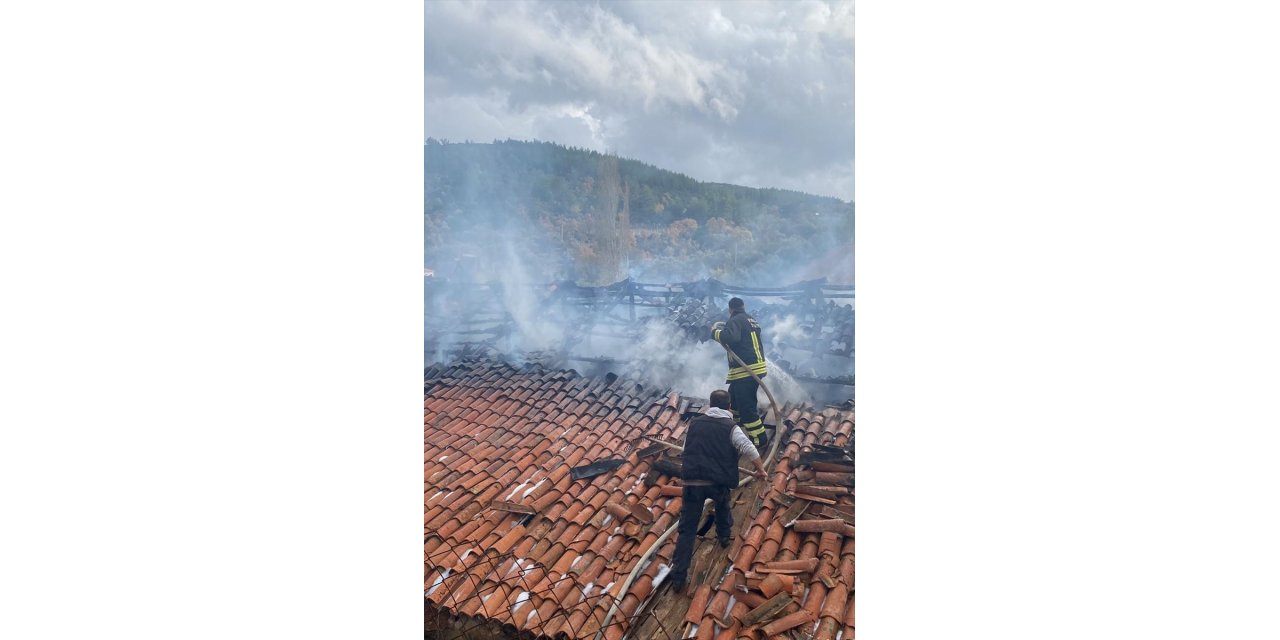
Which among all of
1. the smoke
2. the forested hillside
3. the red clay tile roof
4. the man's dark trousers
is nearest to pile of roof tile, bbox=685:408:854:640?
the red clay tile roof

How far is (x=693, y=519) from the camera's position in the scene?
3012 millimetres

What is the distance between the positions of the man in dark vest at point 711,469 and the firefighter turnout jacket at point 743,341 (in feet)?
0.56

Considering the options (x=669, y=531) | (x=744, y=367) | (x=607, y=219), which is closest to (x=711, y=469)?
(x=669, y=531)

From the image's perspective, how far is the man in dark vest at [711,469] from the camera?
118 inches

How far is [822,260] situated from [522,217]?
1.50 meters

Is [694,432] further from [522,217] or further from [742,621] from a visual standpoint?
[522,217]

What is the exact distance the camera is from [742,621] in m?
2.75

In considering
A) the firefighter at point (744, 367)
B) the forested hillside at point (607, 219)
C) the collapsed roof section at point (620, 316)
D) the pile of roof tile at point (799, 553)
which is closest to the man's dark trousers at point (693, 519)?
the pile of roof tile at point (799, 553)

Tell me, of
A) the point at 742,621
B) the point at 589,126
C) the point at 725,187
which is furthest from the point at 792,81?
the point at 742,621

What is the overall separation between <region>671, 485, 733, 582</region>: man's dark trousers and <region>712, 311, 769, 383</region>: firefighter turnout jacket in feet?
1.91

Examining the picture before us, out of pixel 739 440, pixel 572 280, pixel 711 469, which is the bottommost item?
pixel 711 469

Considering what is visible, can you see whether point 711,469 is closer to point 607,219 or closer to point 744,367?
point 744,367

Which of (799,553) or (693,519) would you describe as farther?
(693,519)

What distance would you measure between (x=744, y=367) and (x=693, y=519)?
0.76 metres
